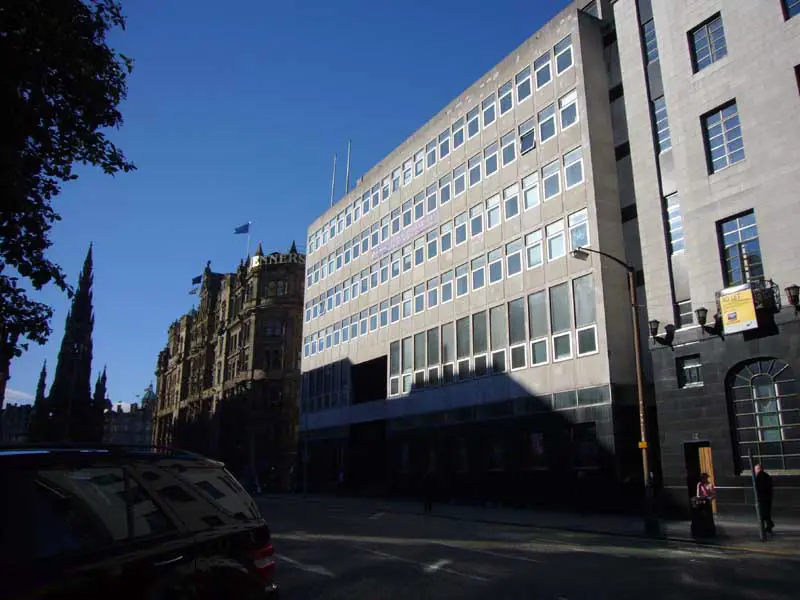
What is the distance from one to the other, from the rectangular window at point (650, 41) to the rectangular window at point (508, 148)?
25.4 ft

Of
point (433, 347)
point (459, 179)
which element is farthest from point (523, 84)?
point (433, 347)

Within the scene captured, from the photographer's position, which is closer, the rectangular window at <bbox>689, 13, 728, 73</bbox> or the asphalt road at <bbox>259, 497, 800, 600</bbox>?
the asphalt road at <bbox>259, 497, 800, 600</bbox>

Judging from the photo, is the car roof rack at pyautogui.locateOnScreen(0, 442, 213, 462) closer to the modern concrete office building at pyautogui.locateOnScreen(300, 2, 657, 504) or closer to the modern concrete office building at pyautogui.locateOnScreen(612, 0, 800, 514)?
the modern concrete office building at pyautogui.locateOnScreen(300, 2, 657, 504)

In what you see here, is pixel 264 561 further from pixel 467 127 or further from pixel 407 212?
pixel 407 212

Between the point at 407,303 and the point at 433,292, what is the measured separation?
281 cm

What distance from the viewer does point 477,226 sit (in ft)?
112

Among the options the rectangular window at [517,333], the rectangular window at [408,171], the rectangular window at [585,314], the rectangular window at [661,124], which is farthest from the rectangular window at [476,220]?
the rectangular window at [661,124]

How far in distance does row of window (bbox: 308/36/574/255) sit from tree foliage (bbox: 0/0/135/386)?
910 inches

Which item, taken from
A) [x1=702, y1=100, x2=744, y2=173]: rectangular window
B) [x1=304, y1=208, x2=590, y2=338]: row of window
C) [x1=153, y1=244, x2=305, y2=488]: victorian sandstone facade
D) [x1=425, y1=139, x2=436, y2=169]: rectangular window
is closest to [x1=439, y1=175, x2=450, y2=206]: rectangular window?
[x1=425, y1=139, x2=436, y2=169]: rectangular window

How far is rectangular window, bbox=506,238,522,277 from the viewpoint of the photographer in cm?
3078

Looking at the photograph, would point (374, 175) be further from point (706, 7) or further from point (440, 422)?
point (706, 7)

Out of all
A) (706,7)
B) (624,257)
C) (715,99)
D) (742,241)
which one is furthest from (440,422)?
(706,7)

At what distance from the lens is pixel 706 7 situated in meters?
23.8

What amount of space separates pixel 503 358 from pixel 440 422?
19.8 feet
